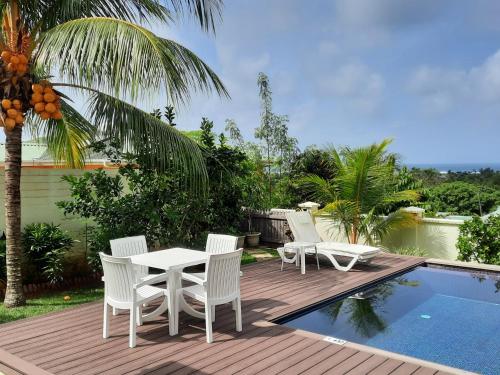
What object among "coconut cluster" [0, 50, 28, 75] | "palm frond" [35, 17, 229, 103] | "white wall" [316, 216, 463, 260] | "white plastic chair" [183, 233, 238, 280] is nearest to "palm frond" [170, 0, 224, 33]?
"palm frond" [35, 17, 229, 103]

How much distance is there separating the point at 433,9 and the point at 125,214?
12.2 m

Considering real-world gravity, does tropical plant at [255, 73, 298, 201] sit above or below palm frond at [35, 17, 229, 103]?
above

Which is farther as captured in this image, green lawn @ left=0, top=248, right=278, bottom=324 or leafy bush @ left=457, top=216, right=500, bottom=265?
leafy bush @ left=457, top=216, right=500, bottom=265

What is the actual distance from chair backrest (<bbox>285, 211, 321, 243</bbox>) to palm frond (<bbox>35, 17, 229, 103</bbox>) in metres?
4.08

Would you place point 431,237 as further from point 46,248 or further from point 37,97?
point 37,97

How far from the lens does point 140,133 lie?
6.48 m

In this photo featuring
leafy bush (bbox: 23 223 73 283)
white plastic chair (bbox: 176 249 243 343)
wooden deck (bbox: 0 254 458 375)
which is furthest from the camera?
leafy bush (bbox: 23 223 73 283)

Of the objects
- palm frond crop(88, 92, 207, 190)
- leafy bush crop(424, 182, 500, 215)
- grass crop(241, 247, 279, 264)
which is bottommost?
→ grass crop(241, 247, 279, 264)

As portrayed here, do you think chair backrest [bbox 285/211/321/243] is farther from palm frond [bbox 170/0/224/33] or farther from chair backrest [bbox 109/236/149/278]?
palm frond [bbox 170/0/224/33]

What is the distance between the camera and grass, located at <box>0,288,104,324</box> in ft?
18.4

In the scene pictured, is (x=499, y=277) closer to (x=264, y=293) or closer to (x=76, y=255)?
(x=264, y=293)

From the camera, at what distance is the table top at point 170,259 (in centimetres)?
491

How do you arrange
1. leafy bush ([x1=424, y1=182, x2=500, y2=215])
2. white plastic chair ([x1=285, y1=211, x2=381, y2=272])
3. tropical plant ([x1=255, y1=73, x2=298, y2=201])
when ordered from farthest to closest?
leafy bush ([x1=424, y1=182, x2=500, y2=215]) < tropical plant ([x1=255, y1=73, x2=298, y2=201]) < white plastic chair ([x1=285, y1=211, x2=381, y2=272])

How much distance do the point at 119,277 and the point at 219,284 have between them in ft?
3.40
